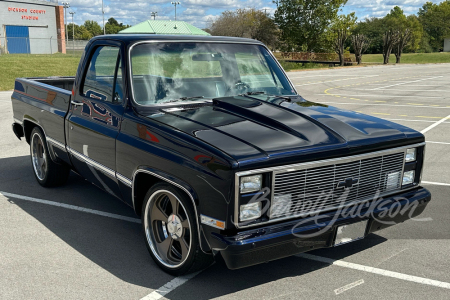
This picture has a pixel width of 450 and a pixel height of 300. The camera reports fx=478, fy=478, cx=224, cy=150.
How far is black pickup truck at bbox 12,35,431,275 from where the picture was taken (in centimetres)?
328

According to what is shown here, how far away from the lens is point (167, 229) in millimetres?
3955

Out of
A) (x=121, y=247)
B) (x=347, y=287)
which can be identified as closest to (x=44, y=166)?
(x=121, y=247)

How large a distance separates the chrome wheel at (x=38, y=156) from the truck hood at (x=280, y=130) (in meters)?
2.90

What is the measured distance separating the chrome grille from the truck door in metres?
1.72

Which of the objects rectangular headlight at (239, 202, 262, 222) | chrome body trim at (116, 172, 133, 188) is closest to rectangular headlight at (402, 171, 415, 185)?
rectangular headlight at (239, 202, 262, 222)

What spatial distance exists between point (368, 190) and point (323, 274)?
30.6 inches

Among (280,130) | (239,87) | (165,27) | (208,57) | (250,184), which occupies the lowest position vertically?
(250,184)

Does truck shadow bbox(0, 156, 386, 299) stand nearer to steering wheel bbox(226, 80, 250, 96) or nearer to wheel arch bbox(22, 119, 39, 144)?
wheel arch bbox(22, 119, 39, 144)

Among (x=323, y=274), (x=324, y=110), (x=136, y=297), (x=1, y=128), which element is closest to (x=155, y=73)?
(x=324, y=110)

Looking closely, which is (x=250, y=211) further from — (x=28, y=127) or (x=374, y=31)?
(x=374, y=31)

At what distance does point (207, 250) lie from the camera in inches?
135

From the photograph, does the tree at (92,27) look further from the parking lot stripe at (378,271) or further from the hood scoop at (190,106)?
the parking lot stripe at (378,271)

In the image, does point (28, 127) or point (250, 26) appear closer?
point (28, 127)

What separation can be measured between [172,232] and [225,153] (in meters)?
1.03
